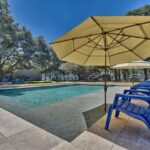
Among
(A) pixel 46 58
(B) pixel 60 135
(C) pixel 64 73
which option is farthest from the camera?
(C) pixel 64 73

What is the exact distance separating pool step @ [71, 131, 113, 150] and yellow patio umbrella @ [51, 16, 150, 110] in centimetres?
213

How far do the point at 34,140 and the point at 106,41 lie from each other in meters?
3.45

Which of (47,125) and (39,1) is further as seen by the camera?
(39,1)

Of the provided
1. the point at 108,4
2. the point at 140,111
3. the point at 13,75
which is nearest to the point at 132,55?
the point at 140,111

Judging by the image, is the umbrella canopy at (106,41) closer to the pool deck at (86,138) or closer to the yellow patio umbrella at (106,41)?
the yellow patio umbrella at (106,41)

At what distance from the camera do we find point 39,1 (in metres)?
18.4

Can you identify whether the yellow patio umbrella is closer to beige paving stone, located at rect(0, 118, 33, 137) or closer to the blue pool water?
beige paving stone, located at rect(0, 118, 33, 137)

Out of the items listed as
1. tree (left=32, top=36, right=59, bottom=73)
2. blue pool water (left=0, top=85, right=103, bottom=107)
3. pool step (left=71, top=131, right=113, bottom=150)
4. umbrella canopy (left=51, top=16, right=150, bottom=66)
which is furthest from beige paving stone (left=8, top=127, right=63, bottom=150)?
tree (left=32, top=36, right=59, bottom=73)

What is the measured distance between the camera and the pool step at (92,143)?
2.41 meters

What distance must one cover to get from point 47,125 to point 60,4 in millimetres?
18181

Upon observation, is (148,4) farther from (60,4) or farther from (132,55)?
(132,55)

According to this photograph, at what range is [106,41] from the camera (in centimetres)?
471

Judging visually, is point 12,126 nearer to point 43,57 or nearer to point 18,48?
point 18,48

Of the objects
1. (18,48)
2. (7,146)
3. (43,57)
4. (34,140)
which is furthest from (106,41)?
(43,57)
